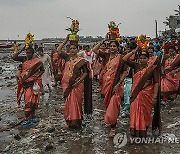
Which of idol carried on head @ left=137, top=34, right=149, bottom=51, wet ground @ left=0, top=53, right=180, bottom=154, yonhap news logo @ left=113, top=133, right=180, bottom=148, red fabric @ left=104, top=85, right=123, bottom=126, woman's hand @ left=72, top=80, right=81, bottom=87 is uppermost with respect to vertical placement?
idol carried on head @ left=137, top=34, right=149, bottom=51

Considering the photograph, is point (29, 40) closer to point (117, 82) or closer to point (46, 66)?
point (117, 82)

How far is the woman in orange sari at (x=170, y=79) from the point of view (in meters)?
10.6

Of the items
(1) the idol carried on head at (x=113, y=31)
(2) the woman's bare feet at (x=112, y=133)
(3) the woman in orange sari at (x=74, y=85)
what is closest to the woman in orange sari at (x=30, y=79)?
(3) the woman in orange sari at (x=74, y=85)

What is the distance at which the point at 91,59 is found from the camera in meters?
16.6

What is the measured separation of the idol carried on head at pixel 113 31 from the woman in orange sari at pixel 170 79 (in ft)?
9.17

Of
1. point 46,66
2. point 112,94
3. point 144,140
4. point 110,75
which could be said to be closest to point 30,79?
point 110,75

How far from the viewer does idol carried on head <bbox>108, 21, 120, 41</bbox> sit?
7.93 m

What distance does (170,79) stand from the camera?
10.8m

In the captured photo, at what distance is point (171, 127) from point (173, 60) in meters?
2.93

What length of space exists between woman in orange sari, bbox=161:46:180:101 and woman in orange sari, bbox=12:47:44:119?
3626 mm

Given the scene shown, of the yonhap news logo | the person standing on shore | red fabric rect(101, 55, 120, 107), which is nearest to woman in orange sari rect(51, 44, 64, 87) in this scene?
the person standing on shore

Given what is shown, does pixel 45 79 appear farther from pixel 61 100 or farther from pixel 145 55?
pixel 145 55

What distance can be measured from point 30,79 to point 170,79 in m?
4.11

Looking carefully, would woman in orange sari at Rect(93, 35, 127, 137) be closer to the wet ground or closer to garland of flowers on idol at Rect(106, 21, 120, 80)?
garland of flowers on idol at Rect(106, 21, 120, 80)
